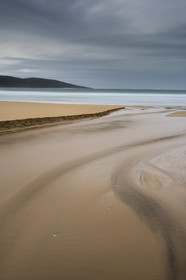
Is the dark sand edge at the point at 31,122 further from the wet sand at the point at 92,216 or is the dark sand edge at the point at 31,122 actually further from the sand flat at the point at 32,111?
the wet sand at the point at 92,216

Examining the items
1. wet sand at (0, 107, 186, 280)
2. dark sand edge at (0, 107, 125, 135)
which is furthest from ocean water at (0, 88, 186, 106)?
wet sand at (0, 107, 186, 280)

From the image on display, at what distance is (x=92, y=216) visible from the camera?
2.10 m

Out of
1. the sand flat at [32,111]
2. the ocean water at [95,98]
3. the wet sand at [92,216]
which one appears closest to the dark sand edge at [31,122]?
the sand flat at [32,111]

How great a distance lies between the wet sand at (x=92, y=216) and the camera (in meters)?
1.54

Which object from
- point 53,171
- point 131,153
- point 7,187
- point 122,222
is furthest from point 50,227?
point 131,153

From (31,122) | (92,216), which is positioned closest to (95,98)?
(31,122)

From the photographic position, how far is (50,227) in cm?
192

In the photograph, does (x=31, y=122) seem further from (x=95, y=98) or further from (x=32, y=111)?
(x=95, y=98)

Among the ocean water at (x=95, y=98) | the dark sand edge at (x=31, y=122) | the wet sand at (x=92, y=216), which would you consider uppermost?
the wet sand at (x=92, y=216)

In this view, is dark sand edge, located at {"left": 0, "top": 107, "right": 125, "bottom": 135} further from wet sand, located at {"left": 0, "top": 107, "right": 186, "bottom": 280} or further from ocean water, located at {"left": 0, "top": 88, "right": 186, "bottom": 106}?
ocean water, located at {"left": 0, "top": 88, "right": 186, "bottom": 106}

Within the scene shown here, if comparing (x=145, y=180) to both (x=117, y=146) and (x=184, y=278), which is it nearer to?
(x=184, y=278)

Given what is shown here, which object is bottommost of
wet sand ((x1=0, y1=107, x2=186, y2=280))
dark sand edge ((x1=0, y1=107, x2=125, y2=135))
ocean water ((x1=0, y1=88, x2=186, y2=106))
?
ocean water ((x1=0, y1=88, x2=186, y2=106))

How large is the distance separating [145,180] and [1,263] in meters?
2.02

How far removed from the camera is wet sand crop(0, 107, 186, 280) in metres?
1.54
